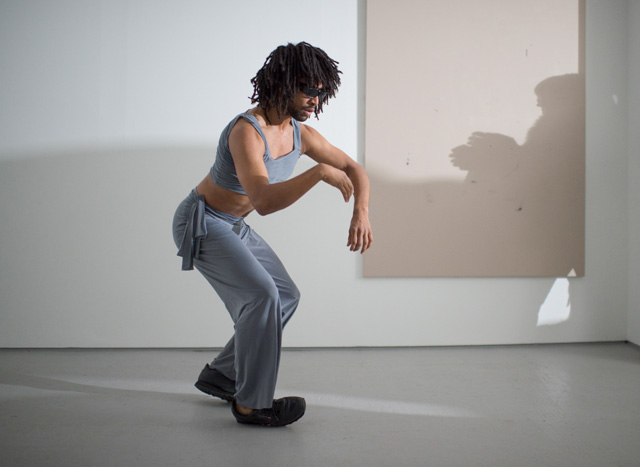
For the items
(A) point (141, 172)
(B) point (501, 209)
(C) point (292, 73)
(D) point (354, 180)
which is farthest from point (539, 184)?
(A) point (141, 172)

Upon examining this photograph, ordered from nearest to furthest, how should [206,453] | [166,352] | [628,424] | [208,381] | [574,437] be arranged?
1. [206,453]
2. [574,437]
3. [628,424]
4. [208,381]
5. [166,352]

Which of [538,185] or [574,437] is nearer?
[574,437]

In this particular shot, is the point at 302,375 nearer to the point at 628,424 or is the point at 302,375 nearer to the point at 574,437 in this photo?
the point at 574,437

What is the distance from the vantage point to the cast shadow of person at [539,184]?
3.31 meters

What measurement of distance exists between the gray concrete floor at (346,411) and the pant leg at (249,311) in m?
0.18

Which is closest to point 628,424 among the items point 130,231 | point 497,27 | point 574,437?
point 574,437

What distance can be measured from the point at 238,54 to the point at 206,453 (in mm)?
2337

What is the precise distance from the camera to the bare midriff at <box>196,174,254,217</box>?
6.82ft

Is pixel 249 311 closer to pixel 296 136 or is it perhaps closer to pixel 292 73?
pixel 296 136

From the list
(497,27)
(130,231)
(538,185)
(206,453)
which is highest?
(497,27)

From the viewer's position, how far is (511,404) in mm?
2295

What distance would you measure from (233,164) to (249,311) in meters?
0.56

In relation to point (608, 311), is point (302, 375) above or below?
below

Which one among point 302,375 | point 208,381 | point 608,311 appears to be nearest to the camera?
point 208,381
